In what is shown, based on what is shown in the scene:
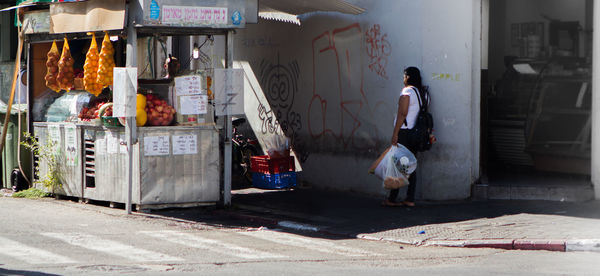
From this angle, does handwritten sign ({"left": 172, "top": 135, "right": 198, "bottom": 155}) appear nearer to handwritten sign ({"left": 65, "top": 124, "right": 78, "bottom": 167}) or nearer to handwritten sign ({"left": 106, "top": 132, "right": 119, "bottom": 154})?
handwritten sign ({"left": 106, "top": 132, "right": 119, "bottom": 154})

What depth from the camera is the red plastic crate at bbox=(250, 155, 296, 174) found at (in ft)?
43.8

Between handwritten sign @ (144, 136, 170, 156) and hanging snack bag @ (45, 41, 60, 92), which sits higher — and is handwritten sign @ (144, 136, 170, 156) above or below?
below

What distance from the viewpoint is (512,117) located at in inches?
555

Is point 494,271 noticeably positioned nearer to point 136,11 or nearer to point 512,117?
point 136,11

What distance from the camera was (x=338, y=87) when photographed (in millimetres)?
12875

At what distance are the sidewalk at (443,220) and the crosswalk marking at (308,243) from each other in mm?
518

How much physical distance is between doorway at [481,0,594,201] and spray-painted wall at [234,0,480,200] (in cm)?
63

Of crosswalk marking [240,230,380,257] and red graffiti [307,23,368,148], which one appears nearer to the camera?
crosswalk marking [240,230,380,257]

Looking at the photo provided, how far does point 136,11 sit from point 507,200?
18.3ft

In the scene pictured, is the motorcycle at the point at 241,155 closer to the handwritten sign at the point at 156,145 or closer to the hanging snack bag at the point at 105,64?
the handwritten sign at the point at 156,145

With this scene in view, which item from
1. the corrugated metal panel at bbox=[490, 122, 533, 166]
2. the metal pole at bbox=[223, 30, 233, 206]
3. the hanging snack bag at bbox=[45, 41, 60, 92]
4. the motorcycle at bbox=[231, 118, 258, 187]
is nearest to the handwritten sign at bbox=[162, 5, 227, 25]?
the metal pole at bbox=[223, 30, 233, 206]

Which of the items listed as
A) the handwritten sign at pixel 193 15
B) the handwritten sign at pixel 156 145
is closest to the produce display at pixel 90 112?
the handwritten sign at pixel 156 145

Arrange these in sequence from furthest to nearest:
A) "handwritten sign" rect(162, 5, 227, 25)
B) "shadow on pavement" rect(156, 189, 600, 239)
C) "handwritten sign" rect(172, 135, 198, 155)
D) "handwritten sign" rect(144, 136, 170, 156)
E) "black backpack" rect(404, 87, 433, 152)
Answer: "black backpack" rect(404, 87, 433, 152)
"handwritten sign" rect(172, 135, 198, 155)
"handwritten sign" rect(144, 136, 170, 156)
"handwritten sign" rect(162, 5, 227, 25)
"shadow on pavement" rect(156, 189, 600, 239)

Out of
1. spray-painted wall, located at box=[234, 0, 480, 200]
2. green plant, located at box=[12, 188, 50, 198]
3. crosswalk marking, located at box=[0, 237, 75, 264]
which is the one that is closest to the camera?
crosswalk marking, located at box=[0, 237, 75, 264]
